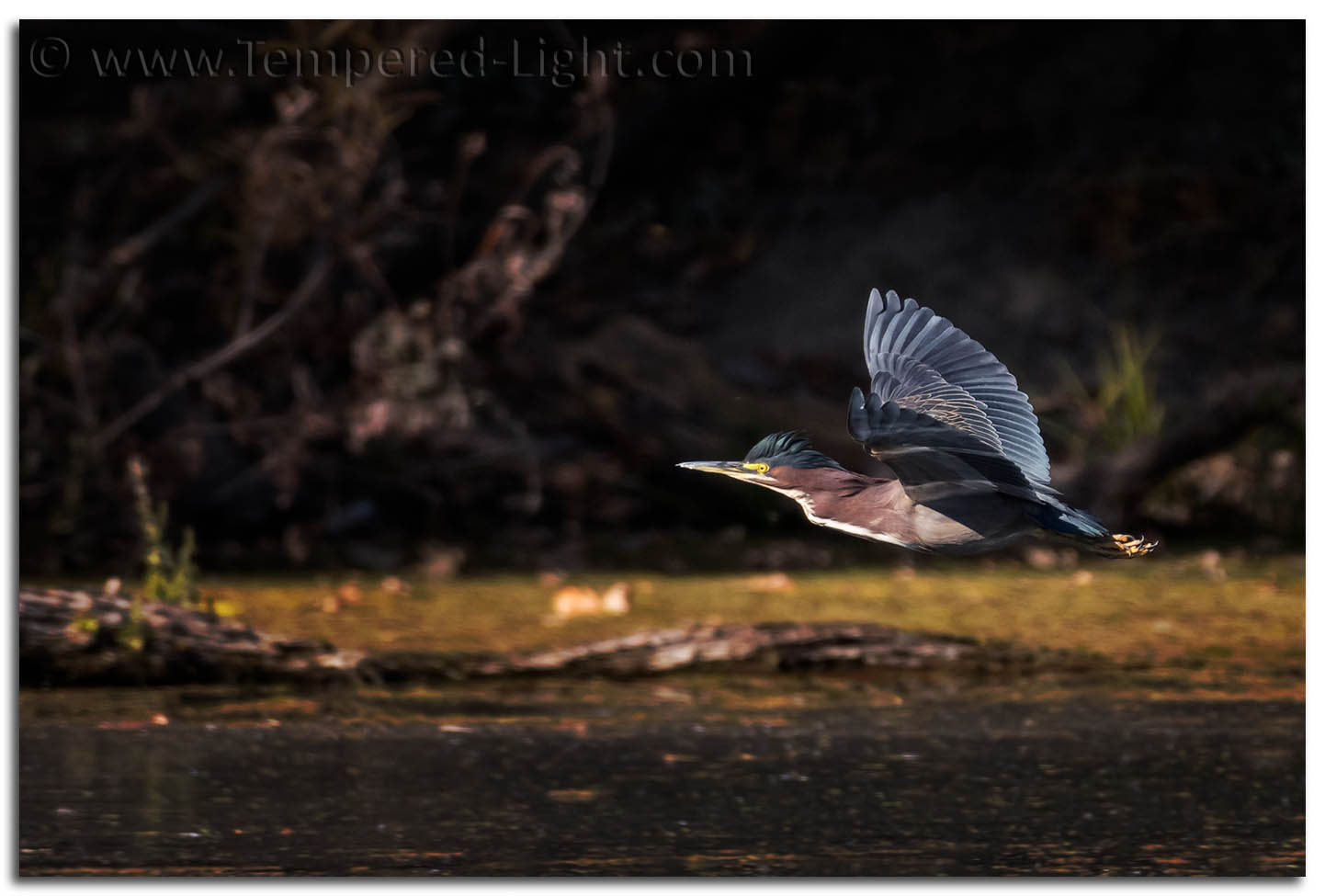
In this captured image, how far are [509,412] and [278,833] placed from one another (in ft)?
11.4

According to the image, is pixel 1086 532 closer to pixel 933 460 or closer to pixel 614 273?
pixel 933 460

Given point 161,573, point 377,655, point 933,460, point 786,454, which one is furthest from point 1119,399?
point 933,460

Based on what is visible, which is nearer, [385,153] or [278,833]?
[278,833]

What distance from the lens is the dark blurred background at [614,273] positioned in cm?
573

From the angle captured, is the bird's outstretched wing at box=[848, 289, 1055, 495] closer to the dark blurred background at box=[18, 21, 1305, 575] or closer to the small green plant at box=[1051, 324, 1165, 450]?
the dark blurred background at box=[18, 21, 1305, 575]

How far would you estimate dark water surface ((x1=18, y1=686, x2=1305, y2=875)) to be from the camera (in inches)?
119

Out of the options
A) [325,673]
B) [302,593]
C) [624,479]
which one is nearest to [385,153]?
[624,479]

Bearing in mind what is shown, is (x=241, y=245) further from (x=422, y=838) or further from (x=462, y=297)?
(x=422, y=838)

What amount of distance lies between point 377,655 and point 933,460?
2565mm

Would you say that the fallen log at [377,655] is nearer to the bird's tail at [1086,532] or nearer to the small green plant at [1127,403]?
the small green plant at [1127,403]

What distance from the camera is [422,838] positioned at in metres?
3.11

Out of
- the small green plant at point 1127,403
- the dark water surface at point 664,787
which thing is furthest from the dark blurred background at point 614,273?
the dark water surface at point 664,787

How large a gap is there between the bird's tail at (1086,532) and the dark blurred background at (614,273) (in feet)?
12.0

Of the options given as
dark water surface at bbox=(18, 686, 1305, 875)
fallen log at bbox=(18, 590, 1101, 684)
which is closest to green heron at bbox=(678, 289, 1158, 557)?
dark water surface at bbox=(18, 686, 1305, 875)
